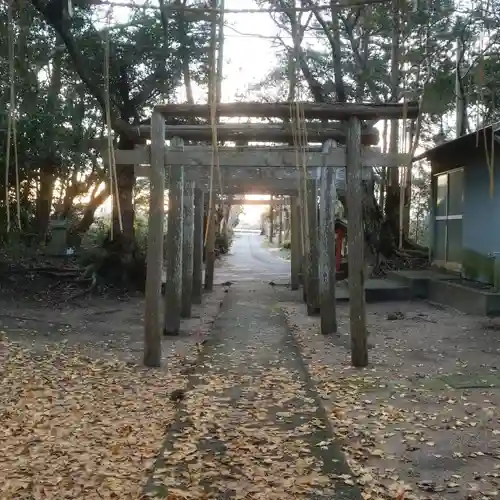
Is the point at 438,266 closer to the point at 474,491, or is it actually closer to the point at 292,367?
the point at 292,367

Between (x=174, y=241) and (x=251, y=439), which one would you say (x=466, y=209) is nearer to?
(x=174, y=241)

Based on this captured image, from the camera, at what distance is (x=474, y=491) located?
337cm

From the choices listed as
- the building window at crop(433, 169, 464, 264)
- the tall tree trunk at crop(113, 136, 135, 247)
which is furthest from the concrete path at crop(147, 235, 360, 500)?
the building window at crop(433, 169, 464, 264)

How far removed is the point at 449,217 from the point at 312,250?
394cm

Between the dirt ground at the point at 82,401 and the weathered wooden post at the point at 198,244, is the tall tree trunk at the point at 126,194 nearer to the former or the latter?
the weathered wooden post at the point at 198,244

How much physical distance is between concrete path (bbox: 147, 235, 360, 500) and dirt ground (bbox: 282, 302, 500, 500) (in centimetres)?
17

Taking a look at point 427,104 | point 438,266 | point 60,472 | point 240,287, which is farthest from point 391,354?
point 240,287

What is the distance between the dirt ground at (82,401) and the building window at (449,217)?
17.3 ft

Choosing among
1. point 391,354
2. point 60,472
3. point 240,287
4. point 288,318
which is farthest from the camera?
point 240,287

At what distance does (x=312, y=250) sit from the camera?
9.93 meters

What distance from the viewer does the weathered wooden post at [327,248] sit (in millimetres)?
8281

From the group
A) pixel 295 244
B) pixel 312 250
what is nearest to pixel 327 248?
pixel 312 250

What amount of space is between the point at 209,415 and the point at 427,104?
3640 mm

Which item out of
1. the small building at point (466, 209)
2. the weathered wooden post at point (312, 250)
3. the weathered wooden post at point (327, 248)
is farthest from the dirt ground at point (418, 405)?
the small building at point (466, 209)
